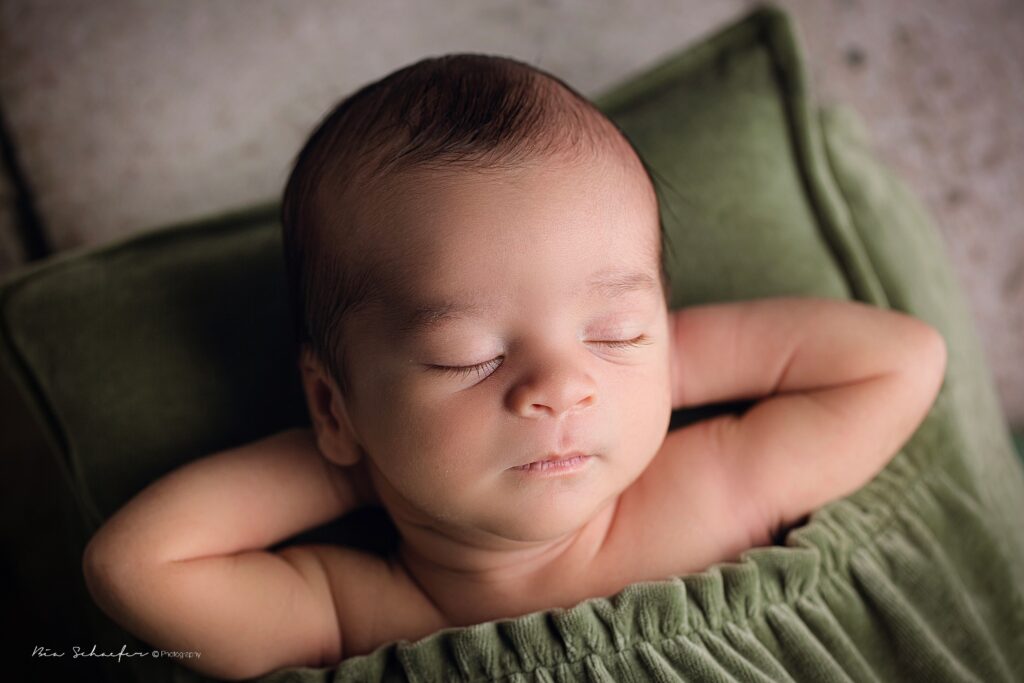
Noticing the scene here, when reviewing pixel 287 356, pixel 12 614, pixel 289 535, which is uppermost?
pixel 287 356

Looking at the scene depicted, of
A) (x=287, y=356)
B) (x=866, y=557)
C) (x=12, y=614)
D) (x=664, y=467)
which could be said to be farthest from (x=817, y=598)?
(x=12, y=614)

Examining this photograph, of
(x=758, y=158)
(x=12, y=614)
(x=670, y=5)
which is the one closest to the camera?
(x=758, y=158)

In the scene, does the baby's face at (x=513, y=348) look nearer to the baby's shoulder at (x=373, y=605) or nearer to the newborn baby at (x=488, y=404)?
the newborn baby at (x=488, y=404)

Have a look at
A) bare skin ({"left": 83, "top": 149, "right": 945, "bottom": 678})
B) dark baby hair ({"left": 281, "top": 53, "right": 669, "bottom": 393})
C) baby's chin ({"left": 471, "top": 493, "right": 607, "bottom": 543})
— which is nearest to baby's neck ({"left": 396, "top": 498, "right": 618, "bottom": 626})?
Answer: bare skin ({"left": 83, "top": 149, "right": 945, "bottom": 678})

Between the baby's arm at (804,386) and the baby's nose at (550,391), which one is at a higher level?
the baby's nose at (550,391)

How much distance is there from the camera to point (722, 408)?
1.14 m

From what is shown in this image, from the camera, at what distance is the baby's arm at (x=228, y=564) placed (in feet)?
3.01

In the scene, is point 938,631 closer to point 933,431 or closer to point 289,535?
point 933,431

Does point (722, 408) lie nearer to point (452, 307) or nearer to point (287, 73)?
point (452, 307)

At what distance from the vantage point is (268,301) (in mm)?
1164

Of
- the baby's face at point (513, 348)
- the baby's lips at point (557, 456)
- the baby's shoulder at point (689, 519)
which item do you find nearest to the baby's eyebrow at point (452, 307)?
the baby's face at point (513, 348)

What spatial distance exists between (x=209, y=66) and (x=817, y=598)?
127 cm

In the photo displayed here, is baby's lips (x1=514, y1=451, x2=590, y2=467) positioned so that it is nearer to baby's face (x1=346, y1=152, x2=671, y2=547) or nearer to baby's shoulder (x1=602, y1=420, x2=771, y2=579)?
baby's face (x1=346, y1=152, x2=671, y2=547)

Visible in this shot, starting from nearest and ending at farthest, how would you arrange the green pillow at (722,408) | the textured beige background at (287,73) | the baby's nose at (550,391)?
the baby's nose at (550,391), the green pillow at (722,408), the textured beige background at (287,73)
